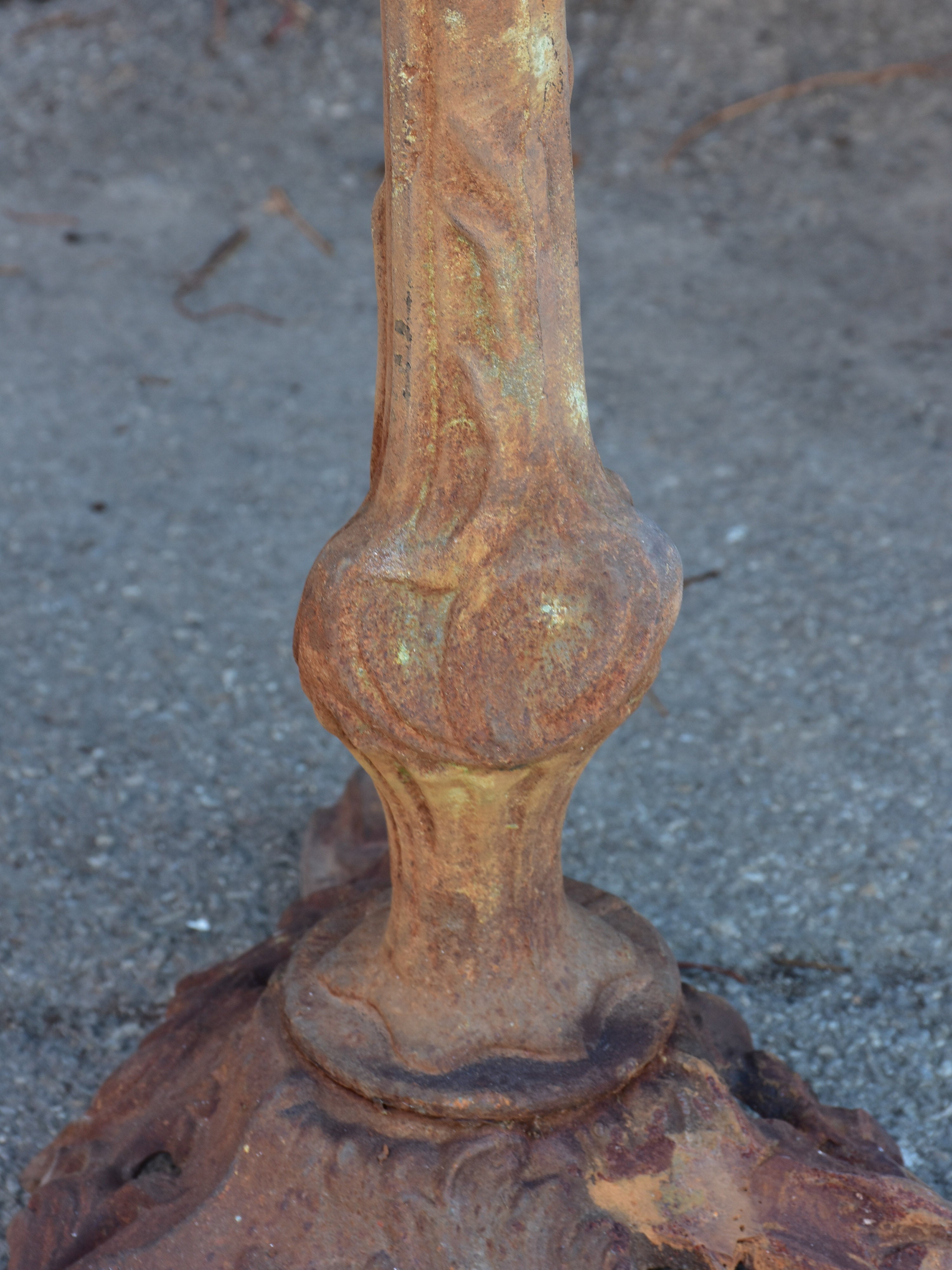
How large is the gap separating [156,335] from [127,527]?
1054 mm

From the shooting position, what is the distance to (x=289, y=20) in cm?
477

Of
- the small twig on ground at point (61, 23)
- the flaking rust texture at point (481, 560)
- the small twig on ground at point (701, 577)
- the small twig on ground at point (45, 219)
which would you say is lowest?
the small twig on ground at point (701, 577)

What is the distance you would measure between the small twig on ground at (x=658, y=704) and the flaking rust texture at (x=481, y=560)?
3.96 ft

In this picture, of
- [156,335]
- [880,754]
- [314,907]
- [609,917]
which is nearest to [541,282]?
[609,917]

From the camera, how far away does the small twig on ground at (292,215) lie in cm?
420

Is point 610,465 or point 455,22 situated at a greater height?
point 455,22

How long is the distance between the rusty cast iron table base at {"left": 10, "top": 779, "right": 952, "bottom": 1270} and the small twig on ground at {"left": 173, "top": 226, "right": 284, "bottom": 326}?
9.67 ft

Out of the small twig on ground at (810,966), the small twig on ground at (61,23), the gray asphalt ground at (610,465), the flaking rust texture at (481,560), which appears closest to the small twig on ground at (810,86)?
the gray asphalt ground at (610,465)

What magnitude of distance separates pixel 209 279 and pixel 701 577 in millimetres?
2275

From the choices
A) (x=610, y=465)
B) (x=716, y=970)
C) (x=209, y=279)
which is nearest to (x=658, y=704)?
(x=716, y=970)

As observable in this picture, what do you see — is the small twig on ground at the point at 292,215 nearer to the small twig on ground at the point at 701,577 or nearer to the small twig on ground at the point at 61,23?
the small twig on ground at the point at 61,23

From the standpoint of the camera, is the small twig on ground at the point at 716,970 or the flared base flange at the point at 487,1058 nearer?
the flared base flange at the point at 487,1058

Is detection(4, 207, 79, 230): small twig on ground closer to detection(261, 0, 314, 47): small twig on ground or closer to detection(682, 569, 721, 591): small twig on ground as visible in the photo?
detection(261, 0, 314, 47): small twig on ground

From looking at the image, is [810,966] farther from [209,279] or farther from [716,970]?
[209,279]
